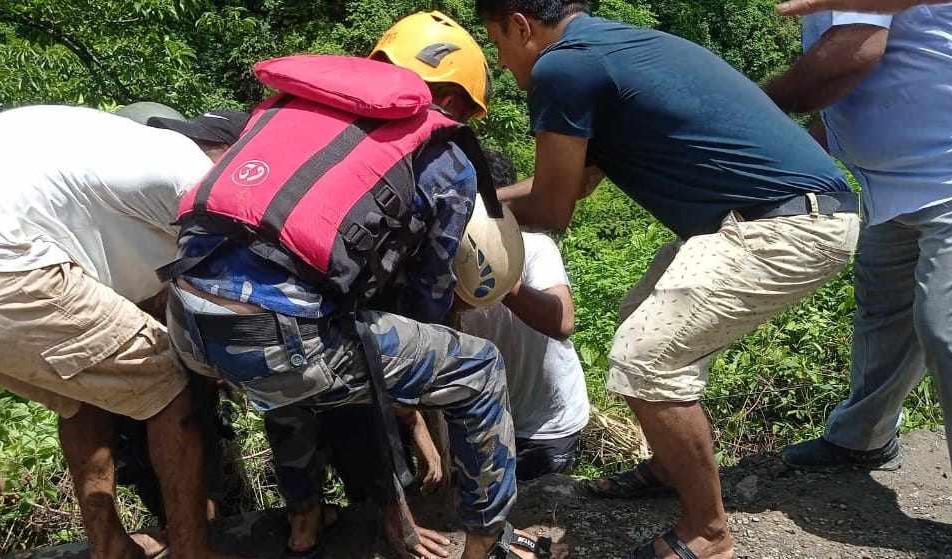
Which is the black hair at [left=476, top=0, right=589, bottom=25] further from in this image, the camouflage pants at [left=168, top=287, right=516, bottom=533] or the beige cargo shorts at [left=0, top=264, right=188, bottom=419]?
the beige cargo shorts at [left=0, top=264, right=188, bottom=419]

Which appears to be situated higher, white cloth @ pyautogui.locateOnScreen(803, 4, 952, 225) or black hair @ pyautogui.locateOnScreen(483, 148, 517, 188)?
white cloth @ pyautogui.locateOnScreen(803, 4, 952, 225)

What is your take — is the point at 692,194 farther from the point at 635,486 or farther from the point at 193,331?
the point at 193,331

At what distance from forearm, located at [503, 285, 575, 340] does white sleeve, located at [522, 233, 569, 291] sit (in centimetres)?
7

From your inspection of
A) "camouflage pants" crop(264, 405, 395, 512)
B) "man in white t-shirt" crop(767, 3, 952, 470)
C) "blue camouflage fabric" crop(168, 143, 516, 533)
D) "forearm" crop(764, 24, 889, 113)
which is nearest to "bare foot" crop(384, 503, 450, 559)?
"camouflage pants" crop(264, 405, 395, 512)

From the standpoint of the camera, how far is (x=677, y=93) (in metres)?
2.60

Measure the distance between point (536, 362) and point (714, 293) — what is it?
98cm

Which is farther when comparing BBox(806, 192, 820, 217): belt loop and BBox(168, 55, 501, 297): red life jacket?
BBox(806, 192, 820, 217): belt loop

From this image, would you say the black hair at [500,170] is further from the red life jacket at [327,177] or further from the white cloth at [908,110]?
the white cloth at [908,110]

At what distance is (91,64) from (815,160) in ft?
18.3

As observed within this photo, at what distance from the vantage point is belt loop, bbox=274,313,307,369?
7.08 ft

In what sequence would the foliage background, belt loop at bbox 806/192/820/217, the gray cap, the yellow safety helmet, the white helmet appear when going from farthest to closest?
the foliage background < the gray cap < the yellow safety helmet < belt loop at bbox 806/192/820/217 < the white helmet

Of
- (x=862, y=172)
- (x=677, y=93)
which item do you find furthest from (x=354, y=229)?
(x=862, y=172)

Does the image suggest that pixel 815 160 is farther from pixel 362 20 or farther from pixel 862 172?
pixel 362 20

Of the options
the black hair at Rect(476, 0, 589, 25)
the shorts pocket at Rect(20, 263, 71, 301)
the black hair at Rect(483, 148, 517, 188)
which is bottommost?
the black hair at Rect(483, 148, 517, 188)
